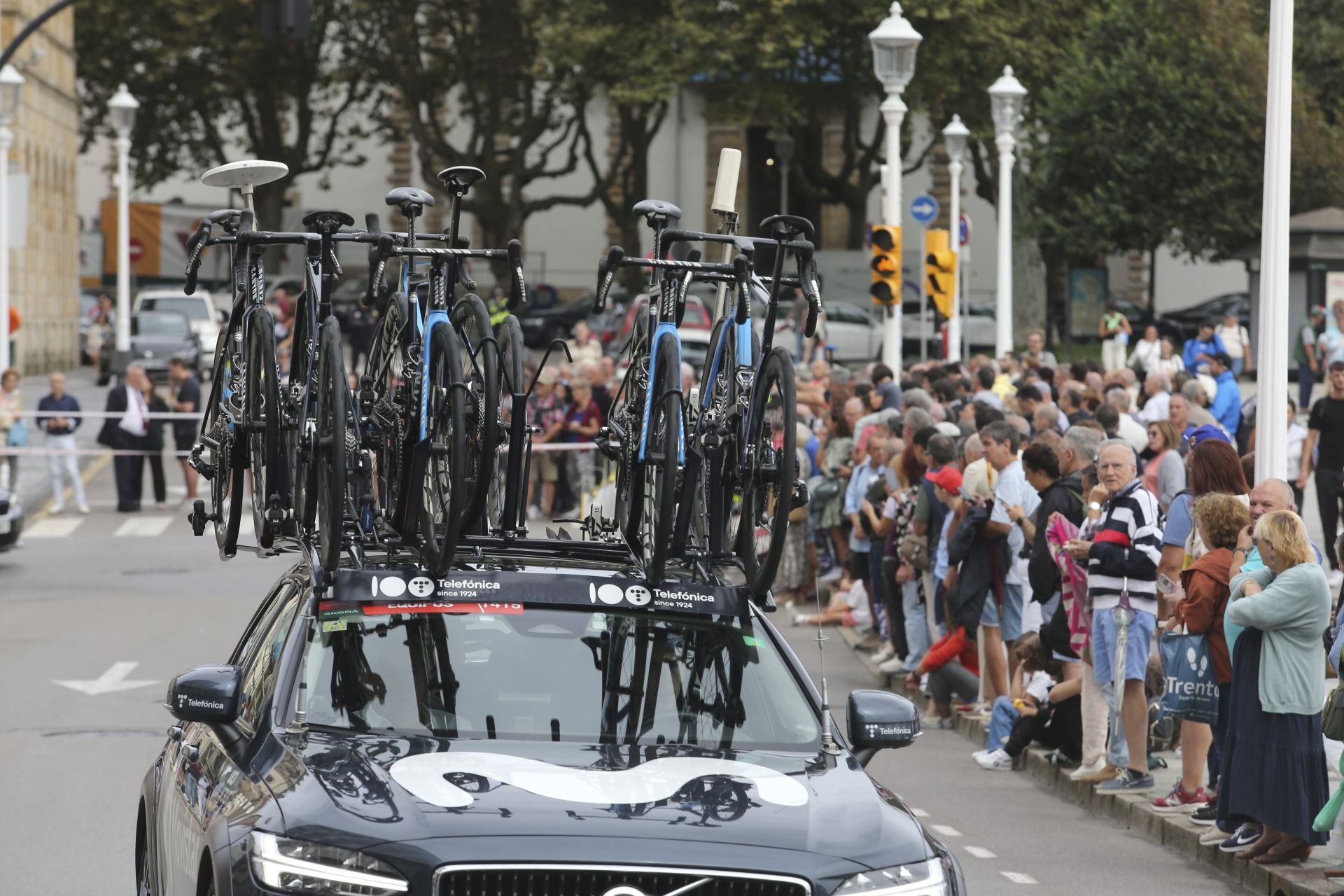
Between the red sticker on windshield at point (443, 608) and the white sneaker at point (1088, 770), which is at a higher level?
the red sticker on windshield at point (443, 608)

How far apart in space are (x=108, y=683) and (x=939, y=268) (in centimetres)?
1336

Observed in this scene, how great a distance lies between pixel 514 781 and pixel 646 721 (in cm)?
76

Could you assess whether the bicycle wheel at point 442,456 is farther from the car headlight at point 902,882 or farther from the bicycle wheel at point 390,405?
the car headlight at point 902,882

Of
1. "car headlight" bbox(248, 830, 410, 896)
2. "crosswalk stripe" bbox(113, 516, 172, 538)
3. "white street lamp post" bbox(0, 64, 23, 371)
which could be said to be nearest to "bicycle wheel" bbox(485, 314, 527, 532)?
"car headlight" bbox(248, 830, 410, 896)

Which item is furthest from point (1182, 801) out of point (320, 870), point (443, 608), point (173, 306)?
point (173, 306)

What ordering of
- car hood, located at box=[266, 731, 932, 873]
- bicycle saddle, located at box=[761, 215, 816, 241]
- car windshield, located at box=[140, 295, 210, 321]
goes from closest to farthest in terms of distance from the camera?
car hood, located at box=[266, 731, 932, 873], bicycle saddle, located at box=[761, 215, 816, 241], car windshield, located at box=[140, 295, 210, 321]

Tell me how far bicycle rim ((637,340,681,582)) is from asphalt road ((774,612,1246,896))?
297 cm

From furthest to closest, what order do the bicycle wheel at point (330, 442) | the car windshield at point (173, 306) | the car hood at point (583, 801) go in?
1. the car windshield at point (173, 306)
2. the bicycle wheel at point (330, 442)
3. the car hood at point (583, 801)

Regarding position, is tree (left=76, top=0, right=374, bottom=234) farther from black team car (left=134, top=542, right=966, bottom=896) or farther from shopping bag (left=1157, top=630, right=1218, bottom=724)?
black team car (left=134, top=542, right=966, bottom=896)

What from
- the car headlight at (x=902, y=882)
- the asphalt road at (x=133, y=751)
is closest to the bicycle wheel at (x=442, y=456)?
the car headlight at (x=902, y=882)

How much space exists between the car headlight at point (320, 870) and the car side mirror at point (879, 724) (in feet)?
5.41

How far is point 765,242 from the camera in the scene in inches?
334

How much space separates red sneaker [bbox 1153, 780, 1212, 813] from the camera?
1145 centimetres

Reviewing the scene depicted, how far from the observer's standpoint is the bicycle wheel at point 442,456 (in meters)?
6.95
